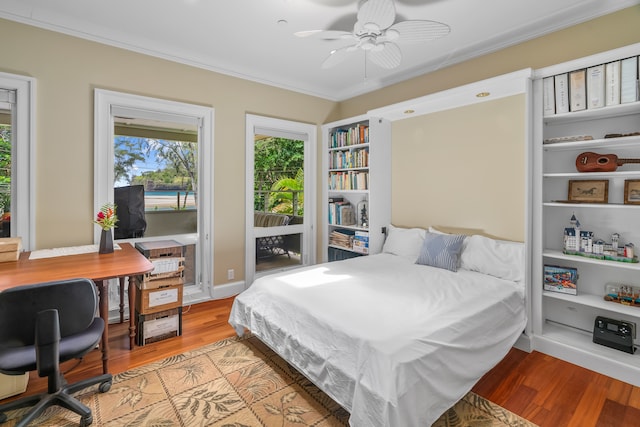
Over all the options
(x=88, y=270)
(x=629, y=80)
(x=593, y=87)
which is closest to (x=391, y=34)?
(x=593, y=87)

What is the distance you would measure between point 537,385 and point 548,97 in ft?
6.91

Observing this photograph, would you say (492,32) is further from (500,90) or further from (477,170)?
(477,170)

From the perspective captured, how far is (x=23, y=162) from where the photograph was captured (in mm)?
2566

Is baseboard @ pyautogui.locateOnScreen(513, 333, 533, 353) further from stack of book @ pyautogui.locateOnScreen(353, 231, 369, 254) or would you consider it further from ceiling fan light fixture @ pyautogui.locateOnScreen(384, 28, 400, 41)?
ceiling fan light fixture @ pyautogui.locateOnScreen(384, 28, 400, 41)

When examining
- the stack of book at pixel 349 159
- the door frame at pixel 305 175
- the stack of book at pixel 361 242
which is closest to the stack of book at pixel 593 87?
the stack of book at pixel 349 159

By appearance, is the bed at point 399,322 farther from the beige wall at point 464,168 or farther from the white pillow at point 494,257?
the beige wall at point 464,168

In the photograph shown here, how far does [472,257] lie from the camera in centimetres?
292

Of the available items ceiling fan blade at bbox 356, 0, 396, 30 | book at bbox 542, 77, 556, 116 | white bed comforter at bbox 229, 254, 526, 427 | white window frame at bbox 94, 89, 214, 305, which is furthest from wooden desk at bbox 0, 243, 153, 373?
book at bbox 542, 77, 556, 116

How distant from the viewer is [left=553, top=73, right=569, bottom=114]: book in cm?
241

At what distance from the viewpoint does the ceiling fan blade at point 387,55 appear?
7.45 feet

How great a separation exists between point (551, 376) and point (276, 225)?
10.3 ft

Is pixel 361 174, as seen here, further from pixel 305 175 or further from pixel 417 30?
pixel 417 30

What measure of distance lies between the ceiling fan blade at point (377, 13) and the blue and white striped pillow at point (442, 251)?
1932 mm

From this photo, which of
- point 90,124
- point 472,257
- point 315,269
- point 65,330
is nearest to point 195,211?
point 90,124
